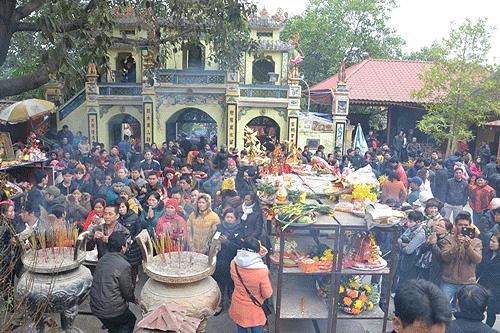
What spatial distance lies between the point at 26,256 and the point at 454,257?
15.8 ft

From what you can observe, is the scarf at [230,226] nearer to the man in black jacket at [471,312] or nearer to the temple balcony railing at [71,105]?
the man in black jacket at [471,312]

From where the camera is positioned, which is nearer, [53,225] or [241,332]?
[241,332]

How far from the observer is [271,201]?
5844 mm

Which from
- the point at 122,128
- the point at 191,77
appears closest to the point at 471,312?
the point at 191,77

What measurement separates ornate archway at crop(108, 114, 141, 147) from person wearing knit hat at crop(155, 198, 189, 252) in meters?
13.4

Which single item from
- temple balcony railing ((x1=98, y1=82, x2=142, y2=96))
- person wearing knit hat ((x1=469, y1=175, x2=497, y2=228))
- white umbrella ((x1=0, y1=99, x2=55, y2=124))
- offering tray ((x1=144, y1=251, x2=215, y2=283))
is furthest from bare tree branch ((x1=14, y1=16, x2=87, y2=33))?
temple balcony railing ((x1=98, y1=82, x2=142, y2=96))

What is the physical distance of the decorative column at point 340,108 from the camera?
17.0 meters

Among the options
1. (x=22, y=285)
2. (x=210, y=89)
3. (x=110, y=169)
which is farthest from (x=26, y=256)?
(x=210, y=89)

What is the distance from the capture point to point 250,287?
14.6 feet

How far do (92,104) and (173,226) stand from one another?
44.7 feet

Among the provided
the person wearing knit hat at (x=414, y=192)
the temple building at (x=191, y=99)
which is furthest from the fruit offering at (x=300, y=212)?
the temple building at (x=191, y=99)

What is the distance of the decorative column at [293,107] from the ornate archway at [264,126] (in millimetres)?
1260

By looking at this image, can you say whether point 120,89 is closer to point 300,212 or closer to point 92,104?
point 92,104

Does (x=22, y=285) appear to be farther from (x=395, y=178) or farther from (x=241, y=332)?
(x=395, y=178)
